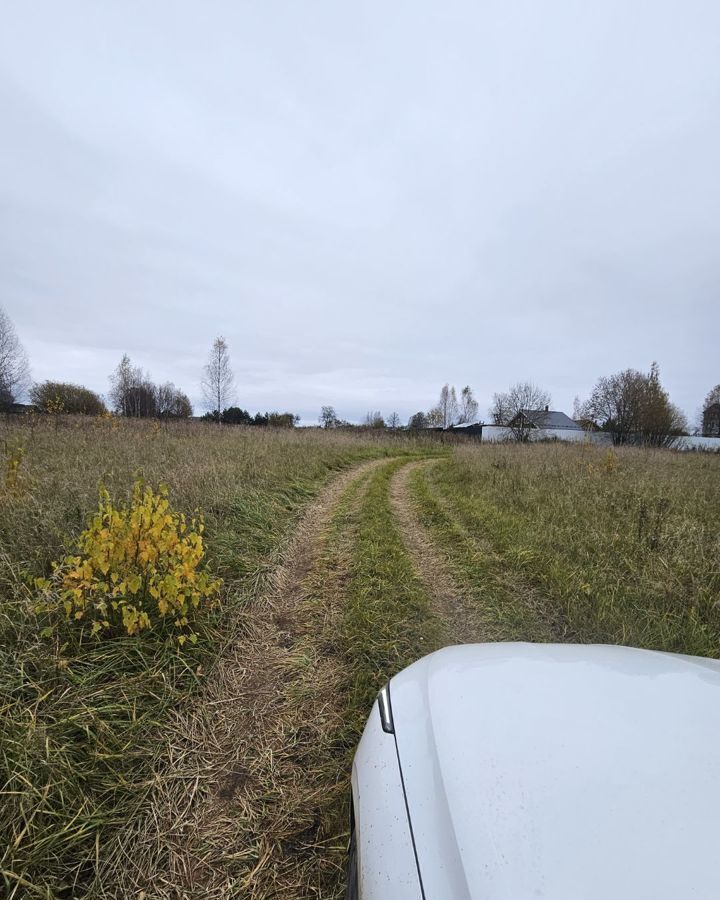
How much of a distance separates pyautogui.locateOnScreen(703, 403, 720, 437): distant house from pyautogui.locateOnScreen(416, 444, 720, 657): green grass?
6100cm

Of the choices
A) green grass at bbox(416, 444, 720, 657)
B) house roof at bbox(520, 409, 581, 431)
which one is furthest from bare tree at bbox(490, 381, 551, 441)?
green grass at bbox(416, 444, 720, 657)

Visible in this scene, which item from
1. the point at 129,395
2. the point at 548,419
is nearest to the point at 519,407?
the point at 548,419

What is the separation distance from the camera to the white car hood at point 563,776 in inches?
32.7

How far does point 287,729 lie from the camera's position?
2223 mm

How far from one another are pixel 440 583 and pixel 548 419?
175ft

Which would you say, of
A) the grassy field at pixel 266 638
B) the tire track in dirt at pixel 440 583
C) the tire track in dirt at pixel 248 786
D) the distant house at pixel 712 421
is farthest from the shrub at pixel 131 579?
the distant house at pixel 712 421

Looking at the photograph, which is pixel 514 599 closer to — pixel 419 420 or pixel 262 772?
pixel 262 772

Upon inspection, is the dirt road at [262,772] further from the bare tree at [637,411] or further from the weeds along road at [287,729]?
the bare tree at [637,411]

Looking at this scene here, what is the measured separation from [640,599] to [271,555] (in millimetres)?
3798

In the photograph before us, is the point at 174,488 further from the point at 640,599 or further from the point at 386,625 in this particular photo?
the point at 640,599

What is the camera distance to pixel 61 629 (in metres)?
2.43

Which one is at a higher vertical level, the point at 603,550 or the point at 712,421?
the point at 712,421

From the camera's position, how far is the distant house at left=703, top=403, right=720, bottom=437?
51.7 meters

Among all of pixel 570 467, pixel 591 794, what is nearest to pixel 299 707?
pixel 591 794
